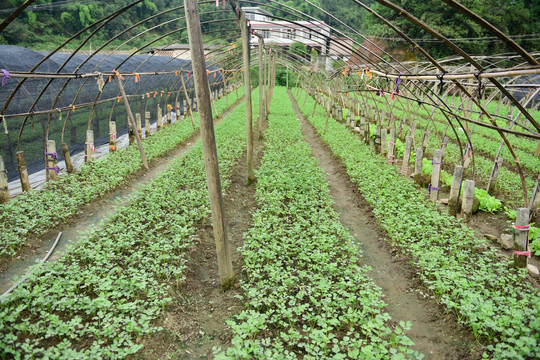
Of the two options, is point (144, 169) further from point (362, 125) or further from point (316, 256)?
point (362, 125)

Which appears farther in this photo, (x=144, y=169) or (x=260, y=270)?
(x=144, y=169)

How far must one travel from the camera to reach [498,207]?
307 inches

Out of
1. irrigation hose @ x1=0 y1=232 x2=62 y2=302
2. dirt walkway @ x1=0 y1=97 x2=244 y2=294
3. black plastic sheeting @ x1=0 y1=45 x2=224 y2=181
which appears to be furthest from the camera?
black plastic sheeting @ x1=0 y1=45 x2=224 y2=181

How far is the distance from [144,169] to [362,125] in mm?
10243

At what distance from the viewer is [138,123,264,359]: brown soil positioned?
157 inches

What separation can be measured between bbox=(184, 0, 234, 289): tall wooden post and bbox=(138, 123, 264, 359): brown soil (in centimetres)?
36

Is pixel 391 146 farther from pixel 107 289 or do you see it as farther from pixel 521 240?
pixel 107 289

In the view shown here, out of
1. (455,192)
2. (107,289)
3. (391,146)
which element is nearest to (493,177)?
(455,192)

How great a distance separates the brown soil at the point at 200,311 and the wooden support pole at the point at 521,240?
4.41 m

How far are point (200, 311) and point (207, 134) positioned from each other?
2.50 meters

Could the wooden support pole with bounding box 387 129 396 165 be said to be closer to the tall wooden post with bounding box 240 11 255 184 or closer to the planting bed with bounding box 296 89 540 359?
the planting bed with bounding box 296 89 540 359

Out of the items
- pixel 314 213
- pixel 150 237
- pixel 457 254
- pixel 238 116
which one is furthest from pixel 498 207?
pixel 238 116

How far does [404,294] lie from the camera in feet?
16.9

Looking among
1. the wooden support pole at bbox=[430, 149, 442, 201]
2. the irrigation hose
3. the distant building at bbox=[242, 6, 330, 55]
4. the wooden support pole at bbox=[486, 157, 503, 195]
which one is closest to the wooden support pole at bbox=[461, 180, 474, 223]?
the wooden support pole at bbox=[430, 149, 442, 201]
